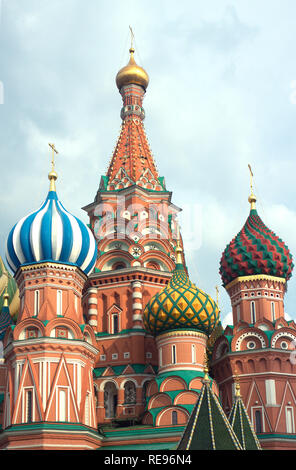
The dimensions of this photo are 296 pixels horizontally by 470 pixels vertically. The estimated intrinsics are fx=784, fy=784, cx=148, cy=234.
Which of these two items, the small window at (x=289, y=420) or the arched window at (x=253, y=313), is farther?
the arched window at (x=253, y=313)

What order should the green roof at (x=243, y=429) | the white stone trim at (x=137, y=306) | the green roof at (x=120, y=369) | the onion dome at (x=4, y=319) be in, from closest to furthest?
the green roof at (x=243, y=429)
the green roof at (x=120, y=369)
the white stone trim at (x=137, y=306)
the onion dome at (x=4, y=319)

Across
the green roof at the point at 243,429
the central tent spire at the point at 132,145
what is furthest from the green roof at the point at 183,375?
the central tent spire at the point at 132,145

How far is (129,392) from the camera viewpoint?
2753 centimetres

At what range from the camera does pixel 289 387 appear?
86.6 ft

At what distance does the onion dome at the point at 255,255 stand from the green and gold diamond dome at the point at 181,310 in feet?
7.81

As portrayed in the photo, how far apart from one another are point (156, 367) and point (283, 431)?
5.00m

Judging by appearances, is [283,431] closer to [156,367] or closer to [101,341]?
[156,367]

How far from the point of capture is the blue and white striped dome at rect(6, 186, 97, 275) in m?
25.6

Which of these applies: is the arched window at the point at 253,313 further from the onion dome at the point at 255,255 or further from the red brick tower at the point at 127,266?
the red brick tower at the point at 127,266

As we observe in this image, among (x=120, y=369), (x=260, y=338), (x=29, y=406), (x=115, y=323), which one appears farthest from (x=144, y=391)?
(x=29, y=406)

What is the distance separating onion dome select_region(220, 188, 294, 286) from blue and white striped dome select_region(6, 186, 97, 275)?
545 cm

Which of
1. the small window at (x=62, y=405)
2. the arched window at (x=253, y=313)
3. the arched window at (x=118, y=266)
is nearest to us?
the small window at (x=62, y=405)

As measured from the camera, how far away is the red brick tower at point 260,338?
25969mm

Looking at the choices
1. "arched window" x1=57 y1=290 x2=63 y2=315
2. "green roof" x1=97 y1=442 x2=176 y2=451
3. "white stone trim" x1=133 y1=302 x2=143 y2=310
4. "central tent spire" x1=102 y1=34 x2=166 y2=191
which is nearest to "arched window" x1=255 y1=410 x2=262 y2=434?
"green roof" x1=97 y1=442 x2=176 y2=451
